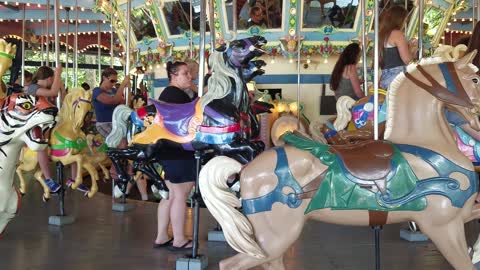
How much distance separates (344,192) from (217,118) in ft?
4.13

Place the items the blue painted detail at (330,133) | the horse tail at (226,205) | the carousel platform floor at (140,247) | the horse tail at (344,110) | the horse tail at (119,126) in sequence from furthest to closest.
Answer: the blue painted detail at (330,133)
the horse tail at (344,110)
the horse tail at (119,126)
the carousel platform floor at (140,247)
the horse tail at (226,205)

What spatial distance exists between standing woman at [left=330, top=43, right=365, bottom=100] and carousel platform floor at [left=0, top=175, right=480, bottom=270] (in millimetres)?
1130

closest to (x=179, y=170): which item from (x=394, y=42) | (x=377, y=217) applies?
(x=394, y=42)

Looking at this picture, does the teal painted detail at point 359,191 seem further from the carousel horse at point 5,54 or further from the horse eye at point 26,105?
the carousel horse at point 5,54

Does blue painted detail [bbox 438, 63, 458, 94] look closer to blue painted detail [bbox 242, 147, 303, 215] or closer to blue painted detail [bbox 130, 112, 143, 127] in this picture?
blue painted detail [bbox 242, 147, 303, 215]

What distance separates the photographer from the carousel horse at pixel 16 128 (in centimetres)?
355

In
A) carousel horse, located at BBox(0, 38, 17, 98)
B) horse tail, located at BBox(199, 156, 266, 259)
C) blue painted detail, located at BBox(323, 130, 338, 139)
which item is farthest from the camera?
blue painted detail, located at BBox(323, 130, 338, 139)

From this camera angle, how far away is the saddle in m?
2.24

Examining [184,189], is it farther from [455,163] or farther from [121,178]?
[455,163]

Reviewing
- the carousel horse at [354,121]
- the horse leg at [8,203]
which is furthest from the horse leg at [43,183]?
the carousel horse at [354,121]

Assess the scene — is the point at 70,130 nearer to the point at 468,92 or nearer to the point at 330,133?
the point at 330,133

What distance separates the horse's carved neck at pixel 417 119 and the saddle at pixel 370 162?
13 cm

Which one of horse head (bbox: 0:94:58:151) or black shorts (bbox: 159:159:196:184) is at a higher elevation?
horse head (bbox: 0:94:58:151)

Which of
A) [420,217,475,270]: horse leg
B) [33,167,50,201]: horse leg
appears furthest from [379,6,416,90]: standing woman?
[33,167,50,201]: horse leg
